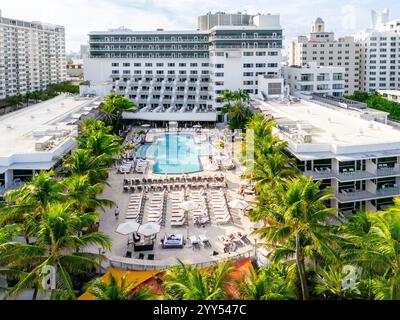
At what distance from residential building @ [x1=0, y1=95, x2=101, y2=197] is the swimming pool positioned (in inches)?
305

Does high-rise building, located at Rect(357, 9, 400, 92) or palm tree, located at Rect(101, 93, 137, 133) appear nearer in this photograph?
palm tree, located at Rect(101, 93, 137, 133)

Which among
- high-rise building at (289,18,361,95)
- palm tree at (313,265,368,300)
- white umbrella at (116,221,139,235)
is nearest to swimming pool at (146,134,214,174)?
white umbrella at (116,221,139,235)

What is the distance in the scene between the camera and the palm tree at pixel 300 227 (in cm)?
1314

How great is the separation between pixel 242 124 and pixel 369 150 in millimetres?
23918

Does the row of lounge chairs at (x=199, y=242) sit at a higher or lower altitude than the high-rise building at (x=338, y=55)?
lower

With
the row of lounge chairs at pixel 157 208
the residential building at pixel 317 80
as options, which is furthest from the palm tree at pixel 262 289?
the residential building at pixel 317 80

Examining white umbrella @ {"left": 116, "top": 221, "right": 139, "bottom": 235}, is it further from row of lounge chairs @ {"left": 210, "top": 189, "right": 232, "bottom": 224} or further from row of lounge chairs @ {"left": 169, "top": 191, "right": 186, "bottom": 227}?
row of lounge chairs @ {"left": 210, "top": 189, "right": 232, "bottom": 224}

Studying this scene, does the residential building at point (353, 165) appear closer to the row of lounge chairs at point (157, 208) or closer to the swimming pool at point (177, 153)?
the row of lounge chairs at point (157, 208)

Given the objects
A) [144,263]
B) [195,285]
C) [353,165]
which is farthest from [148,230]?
[353,165]

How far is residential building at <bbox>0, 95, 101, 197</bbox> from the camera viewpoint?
2333cm

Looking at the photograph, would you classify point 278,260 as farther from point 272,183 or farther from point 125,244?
point 125,244

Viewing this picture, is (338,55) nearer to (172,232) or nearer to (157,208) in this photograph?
(157,208)

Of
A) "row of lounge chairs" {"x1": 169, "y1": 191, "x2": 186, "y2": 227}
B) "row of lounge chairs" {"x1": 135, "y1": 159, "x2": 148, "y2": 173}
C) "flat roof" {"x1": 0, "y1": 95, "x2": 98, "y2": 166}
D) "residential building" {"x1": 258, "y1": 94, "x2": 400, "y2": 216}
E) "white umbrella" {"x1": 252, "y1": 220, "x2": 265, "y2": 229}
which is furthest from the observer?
"row of lounge chairs" {"x1": 135, "y1": 159, "x2": 148, "y2": 173}
